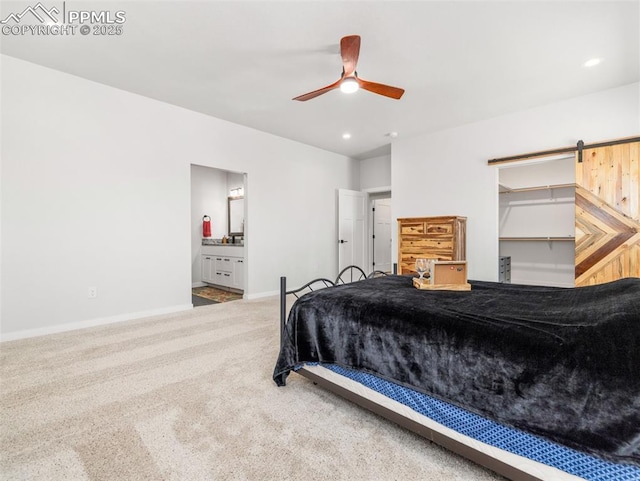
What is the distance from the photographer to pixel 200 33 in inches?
101

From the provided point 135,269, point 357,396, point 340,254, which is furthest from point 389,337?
point 340,254

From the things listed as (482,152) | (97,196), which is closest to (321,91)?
(97,196)

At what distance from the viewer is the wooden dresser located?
4320mm

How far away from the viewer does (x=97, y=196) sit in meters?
3.46

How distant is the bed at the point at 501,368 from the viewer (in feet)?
3.17

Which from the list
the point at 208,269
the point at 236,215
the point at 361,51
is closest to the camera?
the point at 361,51

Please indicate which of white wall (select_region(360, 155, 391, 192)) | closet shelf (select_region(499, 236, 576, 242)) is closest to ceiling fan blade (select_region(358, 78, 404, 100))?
closet shelf (select_region(499, 236, 576, 242))

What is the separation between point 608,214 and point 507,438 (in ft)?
12.1

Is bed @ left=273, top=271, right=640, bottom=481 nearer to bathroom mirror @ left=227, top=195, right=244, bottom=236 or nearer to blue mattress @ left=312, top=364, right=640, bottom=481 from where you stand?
blue mattress @ left=312, top=364, right=640, bottom=481

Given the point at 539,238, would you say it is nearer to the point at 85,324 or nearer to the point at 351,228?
the point at 351,228

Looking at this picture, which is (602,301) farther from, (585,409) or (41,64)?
(41,64)

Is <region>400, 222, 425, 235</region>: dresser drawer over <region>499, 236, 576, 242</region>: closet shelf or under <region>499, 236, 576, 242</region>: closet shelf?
over

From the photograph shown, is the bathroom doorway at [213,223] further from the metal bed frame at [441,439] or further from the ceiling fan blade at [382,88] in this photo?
the metal bed frame at [441,439]

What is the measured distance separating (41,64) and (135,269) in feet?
7.72
